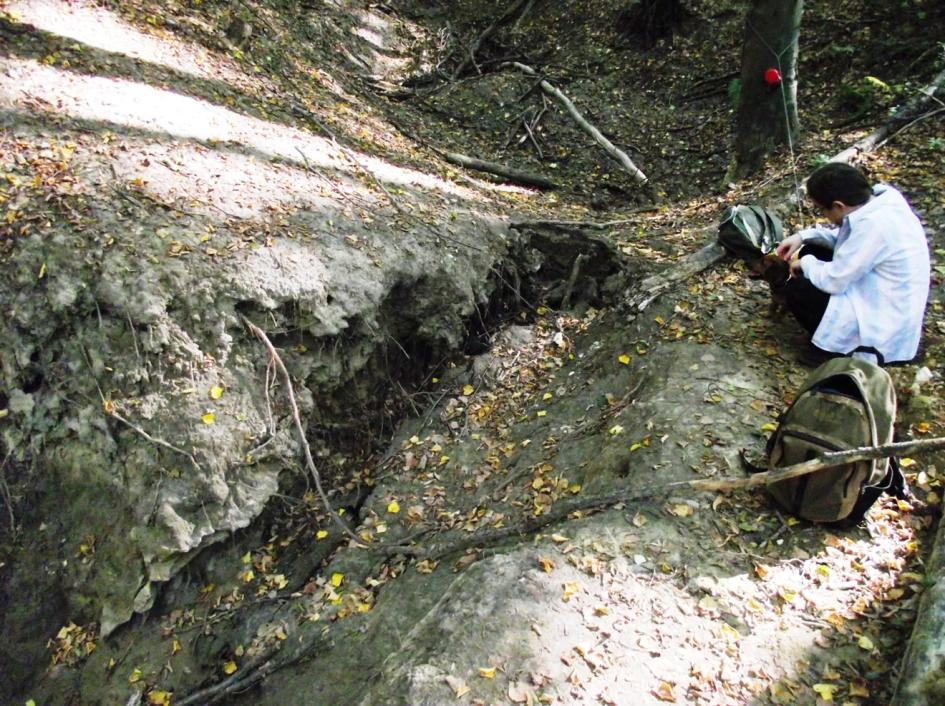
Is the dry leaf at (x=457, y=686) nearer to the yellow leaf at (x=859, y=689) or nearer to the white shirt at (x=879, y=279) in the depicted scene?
the yellow leaf at (x=859, y=689)

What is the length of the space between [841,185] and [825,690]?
Result: 10.1ft

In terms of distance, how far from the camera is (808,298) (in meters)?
4.65

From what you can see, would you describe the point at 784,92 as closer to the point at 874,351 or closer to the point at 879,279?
the point at 879,279

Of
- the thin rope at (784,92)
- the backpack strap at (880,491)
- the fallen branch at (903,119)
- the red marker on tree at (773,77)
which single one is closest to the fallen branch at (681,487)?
the backpack strap at (880,491)

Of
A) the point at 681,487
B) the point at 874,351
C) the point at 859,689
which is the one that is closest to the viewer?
the point at 859,689

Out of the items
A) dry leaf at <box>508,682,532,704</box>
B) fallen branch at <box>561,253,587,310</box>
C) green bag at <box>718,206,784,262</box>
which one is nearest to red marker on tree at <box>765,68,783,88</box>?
green bag at <box>718,206,784,262</box>

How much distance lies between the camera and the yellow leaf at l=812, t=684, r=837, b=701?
2914 mm

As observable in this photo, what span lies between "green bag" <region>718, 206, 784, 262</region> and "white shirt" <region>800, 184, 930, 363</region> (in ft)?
3.65

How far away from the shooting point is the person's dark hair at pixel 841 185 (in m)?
4.06

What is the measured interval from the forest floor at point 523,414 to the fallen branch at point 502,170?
31cm

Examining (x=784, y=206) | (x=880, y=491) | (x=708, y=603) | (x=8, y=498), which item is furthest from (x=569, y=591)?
(x=784, y=206)

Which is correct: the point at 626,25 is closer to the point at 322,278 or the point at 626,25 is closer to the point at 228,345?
the point at 322,278

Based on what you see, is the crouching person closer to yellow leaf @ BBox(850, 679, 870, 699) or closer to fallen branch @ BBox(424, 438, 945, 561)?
fallen branch @ BBox(424, 438, 945, 561)

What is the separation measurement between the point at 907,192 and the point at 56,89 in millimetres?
8584
